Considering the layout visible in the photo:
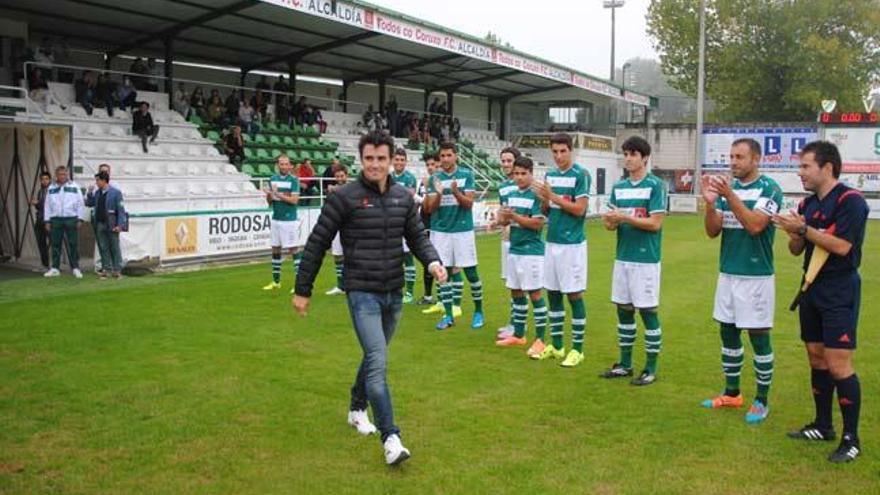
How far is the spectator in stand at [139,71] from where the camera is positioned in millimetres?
22703

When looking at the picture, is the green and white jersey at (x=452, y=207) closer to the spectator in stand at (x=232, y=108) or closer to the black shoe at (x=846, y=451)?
the black shoe at (x=846, y=451)

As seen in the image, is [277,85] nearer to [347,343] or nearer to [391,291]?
[347,343]

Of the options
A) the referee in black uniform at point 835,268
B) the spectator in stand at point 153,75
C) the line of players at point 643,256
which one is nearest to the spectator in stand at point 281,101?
the spectator in stand at point 153,75

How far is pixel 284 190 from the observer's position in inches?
510

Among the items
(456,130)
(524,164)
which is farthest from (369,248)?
(456,130)

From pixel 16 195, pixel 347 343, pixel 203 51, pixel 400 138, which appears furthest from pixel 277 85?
pixel 347 343

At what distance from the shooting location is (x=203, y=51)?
81.3 feet

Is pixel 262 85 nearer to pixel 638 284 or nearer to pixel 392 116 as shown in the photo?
pixel 392 116

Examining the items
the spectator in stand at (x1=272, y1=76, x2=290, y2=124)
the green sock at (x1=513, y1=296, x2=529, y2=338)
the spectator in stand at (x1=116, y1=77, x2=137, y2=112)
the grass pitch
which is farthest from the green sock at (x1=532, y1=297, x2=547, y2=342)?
the spectator in stand at (x1=272, y1=76, x2=290, y2=124)

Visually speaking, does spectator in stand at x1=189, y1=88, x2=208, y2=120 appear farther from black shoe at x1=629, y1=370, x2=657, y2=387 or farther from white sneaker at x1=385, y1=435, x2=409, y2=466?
white sneaker at x1=385, y1=435, x2=409, y2=466

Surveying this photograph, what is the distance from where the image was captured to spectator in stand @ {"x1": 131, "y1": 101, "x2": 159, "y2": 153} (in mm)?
19984

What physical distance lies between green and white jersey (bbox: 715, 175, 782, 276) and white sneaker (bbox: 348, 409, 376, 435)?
3.03 m

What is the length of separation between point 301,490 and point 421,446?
106 cm

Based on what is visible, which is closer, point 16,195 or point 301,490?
point 301,490
